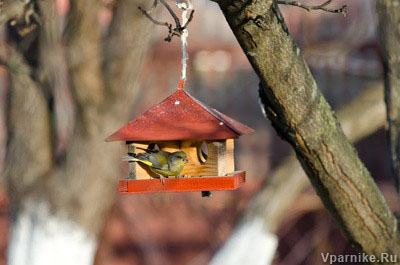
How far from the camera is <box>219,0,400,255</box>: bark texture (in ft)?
6.97

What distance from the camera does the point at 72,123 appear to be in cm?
509

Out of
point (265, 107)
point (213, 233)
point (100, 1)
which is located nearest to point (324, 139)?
point (265, 107)

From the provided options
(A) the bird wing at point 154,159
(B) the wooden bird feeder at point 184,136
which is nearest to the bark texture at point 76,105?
(B) the wooden bird feeder at point 184,136

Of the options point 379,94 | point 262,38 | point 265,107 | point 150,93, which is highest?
point 150,93

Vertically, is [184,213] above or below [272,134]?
below

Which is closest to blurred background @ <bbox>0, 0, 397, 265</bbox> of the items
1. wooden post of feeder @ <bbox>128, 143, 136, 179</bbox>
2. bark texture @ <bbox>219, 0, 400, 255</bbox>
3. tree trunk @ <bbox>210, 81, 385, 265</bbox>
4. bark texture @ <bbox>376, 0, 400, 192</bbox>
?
tree trunk @ <bbox>210, 81, 385, 265</bbox>

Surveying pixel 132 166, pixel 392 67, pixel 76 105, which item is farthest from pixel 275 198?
pixel 132 166

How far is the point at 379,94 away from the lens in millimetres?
5199

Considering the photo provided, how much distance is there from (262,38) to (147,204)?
5194mm

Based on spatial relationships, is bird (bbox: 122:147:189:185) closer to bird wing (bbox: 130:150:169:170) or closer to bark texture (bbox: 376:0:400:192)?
bird wing (bbox: 130:150:169:170)

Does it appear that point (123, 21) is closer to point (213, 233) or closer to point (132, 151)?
→ point (132, 151)

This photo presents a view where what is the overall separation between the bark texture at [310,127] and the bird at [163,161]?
41cm

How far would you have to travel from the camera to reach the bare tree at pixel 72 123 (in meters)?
4.76

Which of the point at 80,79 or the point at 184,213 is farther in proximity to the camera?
the point at 184,213
